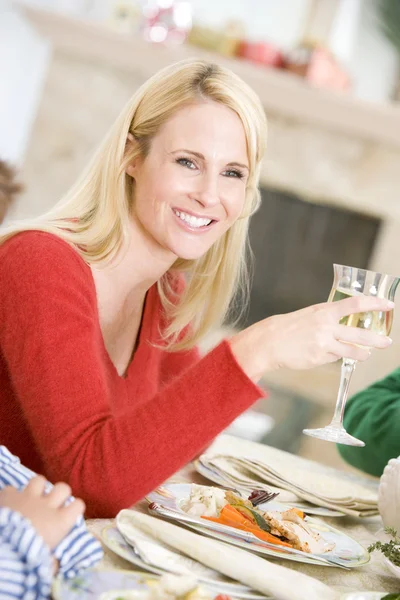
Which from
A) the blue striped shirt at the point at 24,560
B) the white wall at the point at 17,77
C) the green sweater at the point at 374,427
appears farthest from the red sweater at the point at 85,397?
the white wall at the point at 17,77

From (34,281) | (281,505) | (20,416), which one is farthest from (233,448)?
(34,281)

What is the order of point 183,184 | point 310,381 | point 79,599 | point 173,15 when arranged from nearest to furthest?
point 79,599 → point 183,184 → point 173,15 → point 310,381

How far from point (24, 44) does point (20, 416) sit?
4.02m

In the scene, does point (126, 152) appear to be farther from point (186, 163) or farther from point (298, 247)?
point (298, 247)

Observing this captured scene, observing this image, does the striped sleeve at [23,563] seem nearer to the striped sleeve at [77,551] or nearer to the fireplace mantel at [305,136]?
the striped sleeve at [77,551]

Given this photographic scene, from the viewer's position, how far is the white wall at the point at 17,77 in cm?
457

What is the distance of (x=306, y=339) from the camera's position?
918mm

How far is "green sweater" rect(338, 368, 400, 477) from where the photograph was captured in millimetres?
1419

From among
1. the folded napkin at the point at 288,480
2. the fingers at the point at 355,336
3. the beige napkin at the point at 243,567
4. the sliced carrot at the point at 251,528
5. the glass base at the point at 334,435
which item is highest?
the fingers at the point at 355,336

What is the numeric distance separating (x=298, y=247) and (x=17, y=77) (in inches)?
75.8

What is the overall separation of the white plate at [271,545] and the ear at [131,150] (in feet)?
1.65

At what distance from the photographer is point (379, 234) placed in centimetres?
464

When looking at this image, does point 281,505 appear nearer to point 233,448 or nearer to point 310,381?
point 233,448

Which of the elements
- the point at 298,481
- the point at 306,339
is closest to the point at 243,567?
the point at 306,339
